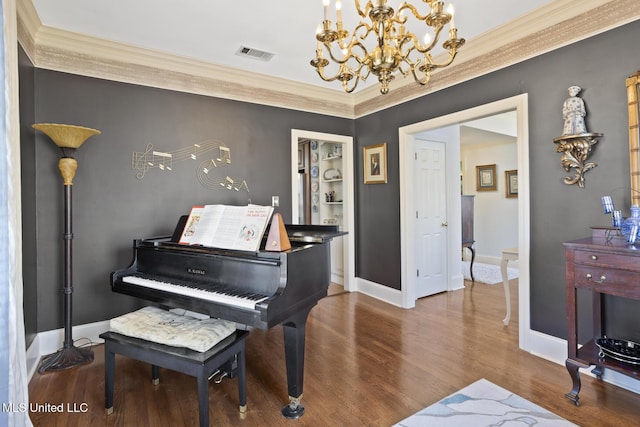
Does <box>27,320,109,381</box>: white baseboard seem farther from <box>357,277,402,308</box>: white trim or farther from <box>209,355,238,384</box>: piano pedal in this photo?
<box>357,277,402,308</box>: white trim

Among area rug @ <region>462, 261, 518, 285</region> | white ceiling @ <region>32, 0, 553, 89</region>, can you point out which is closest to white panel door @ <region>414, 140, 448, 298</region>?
area rug @ <region>462, 261, 518, 285</region>

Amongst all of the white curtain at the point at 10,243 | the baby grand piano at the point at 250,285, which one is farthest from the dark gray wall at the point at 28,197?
the white curtain at the point at 10,243

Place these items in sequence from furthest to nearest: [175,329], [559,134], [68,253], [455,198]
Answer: [455,198] < [68,253] < [559,134] < [175,329]

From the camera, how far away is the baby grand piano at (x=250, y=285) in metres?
1.78

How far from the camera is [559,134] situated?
2.49 m

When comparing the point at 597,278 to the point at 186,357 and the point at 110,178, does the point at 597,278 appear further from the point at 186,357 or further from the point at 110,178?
the point at 110,178

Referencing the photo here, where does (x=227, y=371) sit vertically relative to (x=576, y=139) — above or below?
below

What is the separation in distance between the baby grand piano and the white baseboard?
927 millimetres

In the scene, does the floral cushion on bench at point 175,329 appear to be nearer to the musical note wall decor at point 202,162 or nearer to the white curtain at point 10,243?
the white curtain at point 10,243

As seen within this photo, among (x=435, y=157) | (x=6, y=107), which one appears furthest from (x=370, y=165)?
(x=6, y=107)

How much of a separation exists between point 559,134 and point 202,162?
10.7ft

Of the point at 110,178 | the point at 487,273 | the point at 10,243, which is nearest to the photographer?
the point at 10,243

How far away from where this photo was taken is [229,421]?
1.88 meters

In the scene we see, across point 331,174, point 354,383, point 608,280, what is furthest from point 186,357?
point 331,174
